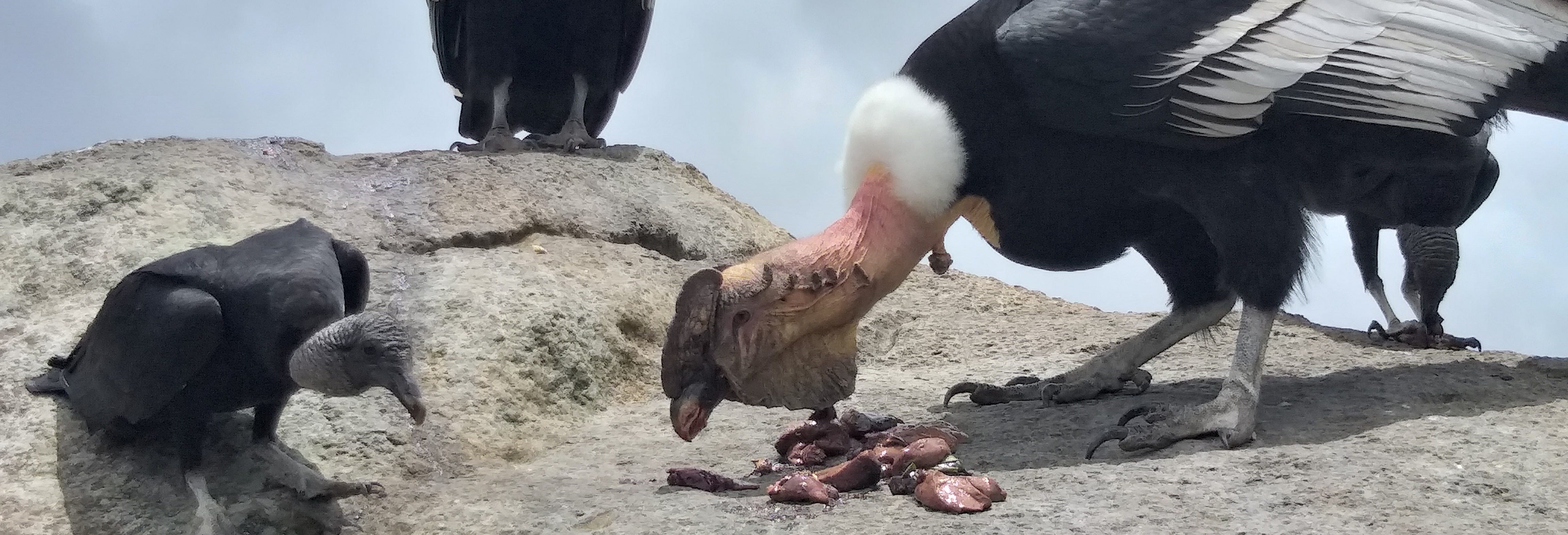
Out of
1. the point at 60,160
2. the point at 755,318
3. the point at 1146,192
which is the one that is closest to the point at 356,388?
the point at 755,318

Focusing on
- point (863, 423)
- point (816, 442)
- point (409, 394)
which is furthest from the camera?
point (863, 423)

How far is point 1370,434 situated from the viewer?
294 cm

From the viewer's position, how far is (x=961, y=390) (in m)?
3.87

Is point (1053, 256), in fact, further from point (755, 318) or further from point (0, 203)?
point (0, 203)

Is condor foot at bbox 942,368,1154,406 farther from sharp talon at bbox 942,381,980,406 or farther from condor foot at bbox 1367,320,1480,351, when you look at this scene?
condor foot at bbox 1367,320,1480,351

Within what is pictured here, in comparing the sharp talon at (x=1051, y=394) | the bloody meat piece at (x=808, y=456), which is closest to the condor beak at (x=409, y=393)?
the bloody meat piece at (x=808, y=456)

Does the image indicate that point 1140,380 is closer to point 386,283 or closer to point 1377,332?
point 1377,332

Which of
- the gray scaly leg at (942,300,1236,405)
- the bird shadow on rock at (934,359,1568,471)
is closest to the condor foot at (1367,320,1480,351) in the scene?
the bird shadow on rock at (934,359,1568,471)

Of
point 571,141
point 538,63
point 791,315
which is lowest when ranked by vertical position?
point 791,315

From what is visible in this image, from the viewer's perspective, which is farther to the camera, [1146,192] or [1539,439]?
[1146,192]

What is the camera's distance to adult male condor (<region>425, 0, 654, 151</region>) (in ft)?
22.1

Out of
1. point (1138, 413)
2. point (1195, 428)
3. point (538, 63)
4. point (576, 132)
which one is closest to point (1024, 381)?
point (1138, 413)

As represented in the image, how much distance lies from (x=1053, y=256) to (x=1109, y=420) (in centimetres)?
56

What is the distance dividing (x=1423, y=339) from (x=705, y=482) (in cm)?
334
